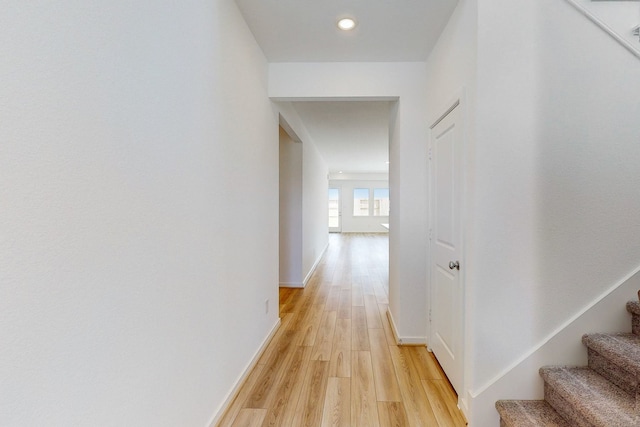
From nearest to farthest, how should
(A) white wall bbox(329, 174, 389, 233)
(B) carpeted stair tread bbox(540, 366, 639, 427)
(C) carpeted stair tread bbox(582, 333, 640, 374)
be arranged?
(B) carpeted stair tread bbox(540, 366, 639, 427), (C) carpeted stair tread bbox(582, 333, 640, 374), (A) white wall bbox(329, 174, 389, 233)

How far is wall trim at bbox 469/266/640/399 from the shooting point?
5.06 ft

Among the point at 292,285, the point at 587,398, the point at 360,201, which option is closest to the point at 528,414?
the point at 587,398

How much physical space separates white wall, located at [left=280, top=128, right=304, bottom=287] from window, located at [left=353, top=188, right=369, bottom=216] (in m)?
8.39

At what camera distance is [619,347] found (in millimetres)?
1395

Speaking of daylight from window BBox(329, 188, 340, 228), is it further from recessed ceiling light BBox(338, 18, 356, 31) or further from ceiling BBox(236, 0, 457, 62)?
recessed ceiling light BBox(338, 18, 356, 31)

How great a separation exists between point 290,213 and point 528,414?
3.60 m

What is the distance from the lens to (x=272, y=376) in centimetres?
217

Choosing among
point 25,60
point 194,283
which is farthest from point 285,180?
point 25,60

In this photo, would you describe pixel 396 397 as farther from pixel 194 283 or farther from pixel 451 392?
pixel 194 283

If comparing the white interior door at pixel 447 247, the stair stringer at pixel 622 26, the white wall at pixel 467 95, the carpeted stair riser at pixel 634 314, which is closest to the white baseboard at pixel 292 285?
the white interior door at pixel 447 247

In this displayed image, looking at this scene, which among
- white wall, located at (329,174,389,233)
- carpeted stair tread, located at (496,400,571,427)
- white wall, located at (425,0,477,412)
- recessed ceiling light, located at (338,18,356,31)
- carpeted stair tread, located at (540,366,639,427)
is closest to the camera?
carpeted stair tread, located at (540,366,639,427)

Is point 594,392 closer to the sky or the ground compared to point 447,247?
closer to the ground

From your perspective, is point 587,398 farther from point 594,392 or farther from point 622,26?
point 622,26

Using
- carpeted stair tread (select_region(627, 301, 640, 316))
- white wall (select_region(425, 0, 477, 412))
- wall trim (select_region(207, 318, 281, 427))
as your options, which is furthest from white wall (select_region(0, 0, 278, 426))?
carpeted stair tread (select_region(627, 301, 640, 316))
